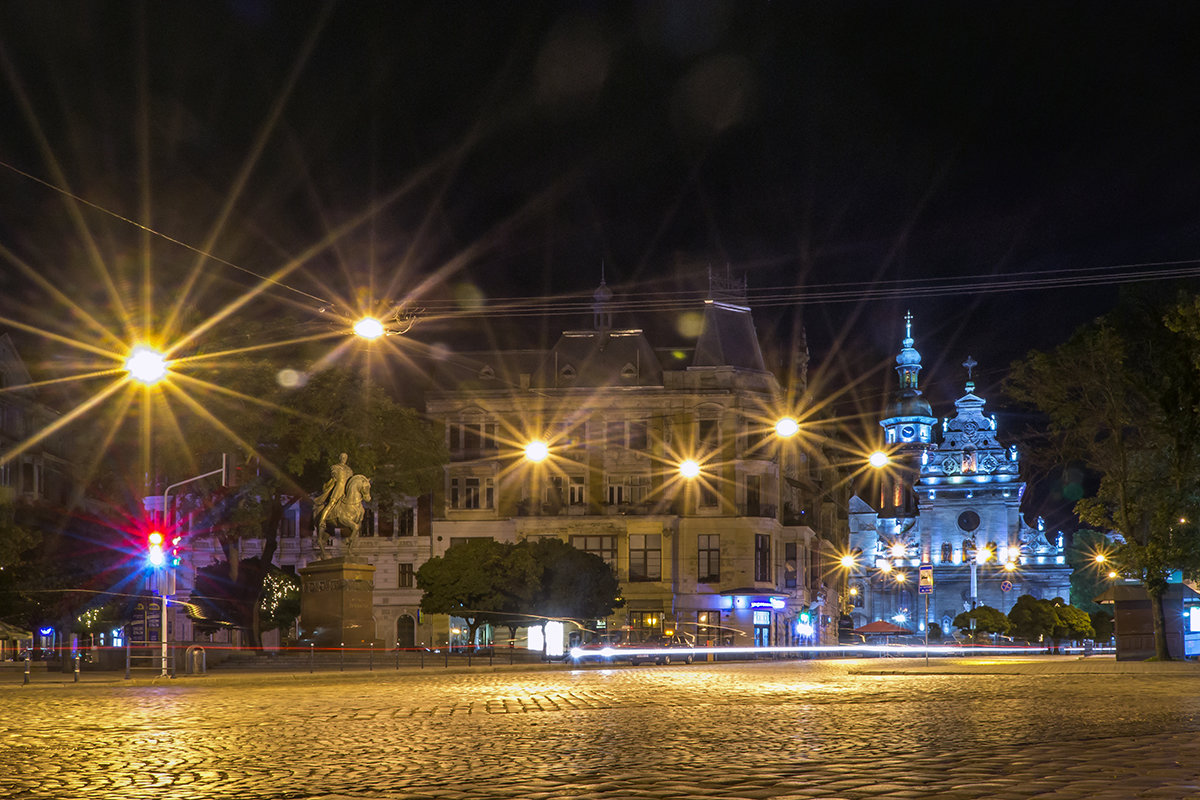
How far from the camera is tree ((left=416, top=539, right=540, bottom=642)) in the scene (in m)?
57.2

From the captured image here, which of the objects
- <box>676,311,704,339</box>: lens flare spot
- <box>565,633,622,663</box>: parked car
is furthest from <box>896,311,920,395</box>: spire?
<box>565,633,622,663</box>: parked car

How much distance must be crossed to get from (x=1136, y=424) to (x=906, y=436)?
13318 cm

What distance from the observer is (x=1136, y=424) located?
3969 centimetres

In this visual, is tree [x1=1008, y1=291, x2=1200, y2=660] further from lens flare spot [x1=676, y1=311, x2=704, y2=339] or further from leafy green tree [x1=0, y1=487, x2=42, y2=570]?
lens flare spot [x1=676, y1=311, x2=704, y2=339]

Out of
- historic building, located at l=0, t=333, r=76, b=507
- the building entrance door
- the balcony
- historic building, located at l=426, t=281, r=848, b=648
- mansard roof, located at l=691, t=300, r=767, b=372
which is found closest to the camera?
historic building, located at l=0, t=333, r=76, b=507

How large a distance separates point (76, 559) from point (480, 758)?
40802 mm

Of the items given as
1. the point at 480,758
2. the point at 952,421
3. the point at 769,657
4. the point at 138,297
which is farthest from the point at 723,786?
the point at 952,421

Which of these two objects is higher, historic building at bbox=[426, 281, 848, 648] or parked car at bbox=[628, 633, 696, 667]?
historic building at bbox=[426, 281, 848, 648]

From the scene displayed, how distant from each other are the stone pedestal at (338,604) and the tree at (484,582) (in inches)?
708

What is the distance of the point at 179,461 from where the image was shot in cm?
4562

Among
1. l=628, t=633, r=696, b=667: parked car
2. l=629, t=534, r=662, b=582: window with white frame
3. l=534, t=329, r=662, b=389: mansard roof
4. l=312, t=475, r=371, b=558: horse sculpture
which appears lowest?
l=628, t=633, r=696, b=667: parked car

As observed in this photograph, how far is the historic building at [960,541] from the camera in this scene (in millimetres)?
→ 139125

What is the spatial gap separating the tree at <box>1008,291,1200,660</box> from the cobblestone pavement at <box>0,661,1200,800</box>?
16378 millimetres

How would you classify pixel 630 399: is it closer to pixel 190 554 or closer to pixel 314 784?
pixel 190 554
